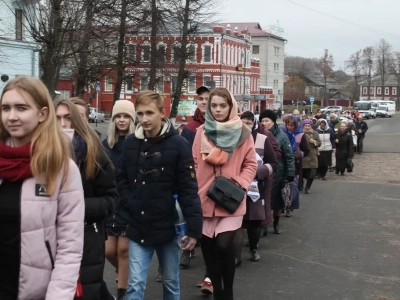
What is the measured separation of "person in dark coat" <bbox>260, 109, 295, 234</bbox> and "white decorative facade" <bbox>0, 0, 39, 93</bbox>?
10.1 metres

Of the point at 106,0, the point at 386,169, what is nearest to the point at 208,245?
the point at 106,0

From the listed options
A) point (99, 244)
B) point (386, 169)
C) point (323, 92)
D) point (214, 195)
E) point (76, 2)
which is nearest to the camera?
point (99, 244)

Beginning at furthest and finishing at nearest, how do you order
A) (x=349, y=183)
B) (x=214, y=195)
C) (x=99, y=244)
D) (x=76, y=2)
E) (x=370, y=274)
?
(x=349, y=183), (x=76, y=2), (x=370, y=274), (x=214, y=195), (x=99, y=244)

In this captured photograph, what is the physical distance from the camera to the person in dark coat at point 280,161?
9.71 m

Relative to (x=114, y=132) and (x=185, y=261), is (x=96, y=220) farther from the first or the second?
(x=185, y=261)

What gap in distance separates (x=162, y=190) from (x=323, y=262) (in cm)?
397

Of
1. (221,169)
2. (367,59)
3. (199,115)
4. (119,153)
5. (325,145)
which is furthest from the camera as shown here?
(367,59)

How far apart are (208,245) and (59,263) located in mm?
2828

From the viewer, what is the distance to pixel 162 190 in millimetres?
5117

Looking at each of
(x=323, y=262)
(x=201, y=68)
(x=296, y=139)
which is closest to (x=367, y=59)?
(x=201, y=68)

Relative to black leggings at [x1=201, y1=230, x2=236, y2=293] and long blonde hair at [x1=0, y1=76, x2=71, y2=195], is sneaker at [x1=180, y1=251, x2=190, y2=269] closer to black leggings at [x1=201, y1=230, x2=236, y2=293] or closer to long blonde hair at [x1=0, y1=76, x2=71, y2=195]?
black leggings at [x1=201, y1=230, x2=236, y2=293]

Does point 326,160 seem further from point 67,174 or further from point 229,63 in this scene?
point 229,63

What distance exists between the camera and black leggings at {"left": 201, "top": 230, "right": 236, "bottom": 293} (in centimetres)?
570

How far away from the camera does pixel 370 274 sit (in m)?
7.92
